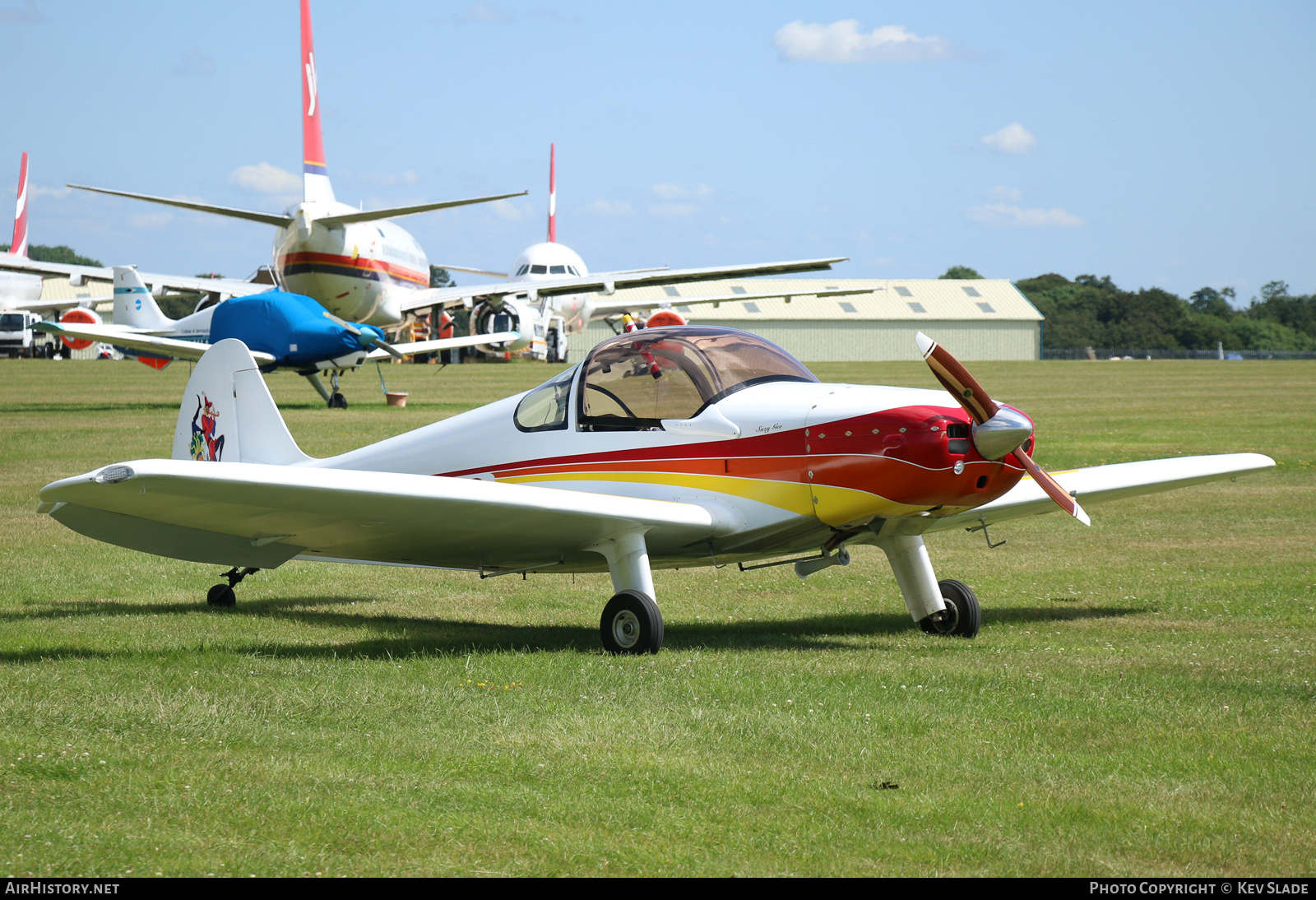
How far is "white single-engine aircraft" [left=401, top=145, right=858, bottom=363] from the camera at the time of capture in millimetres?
38656

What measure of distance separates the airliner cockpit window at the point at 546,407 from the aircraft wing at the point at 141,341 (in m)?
21.8

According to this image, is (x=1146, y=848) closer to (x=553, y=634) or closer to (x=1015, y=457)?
(x=1015, y=457)

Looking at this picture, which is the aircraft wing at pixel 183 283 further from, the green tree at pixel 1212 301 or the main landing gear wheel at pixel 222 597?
the green tree at pixel 1212 301

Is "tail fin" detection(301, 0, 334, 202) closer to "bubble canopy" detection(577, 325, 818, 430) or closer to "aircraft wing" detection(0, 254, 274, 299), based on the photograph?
"aircraft wing" detection(0, 254, 274, 299)

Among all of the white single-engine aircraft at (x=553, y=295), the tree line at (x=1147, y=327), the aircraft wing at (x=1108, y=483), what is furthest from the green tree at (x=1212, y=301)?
the aircraft wing at (x=1108, y=483)

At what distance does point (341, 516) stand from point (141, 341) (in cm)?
2575

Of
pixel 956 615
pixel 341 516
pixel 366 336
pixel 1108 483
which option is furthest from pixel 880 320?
pixel 341 516

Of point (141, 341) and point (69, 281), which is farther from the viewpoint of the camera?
→ point (69, 281)

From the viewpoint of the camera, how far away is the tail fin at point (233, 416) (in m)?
9.73

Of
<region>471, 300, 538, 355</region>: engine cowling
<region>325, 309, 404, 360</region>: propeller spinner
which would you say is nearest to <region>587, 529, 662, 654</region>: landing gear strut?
<region>325, 309, 404, 360</region>: propeller spinner

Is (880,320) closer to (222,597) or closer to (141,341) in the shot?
(141,341)

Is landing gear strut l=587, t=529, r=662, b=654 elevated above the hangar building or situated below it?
below

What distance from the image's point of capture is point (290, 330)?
29.1 metres

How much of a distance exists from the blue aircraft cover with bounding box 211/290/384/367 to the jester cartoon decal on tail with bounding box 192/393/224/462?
772 inches
